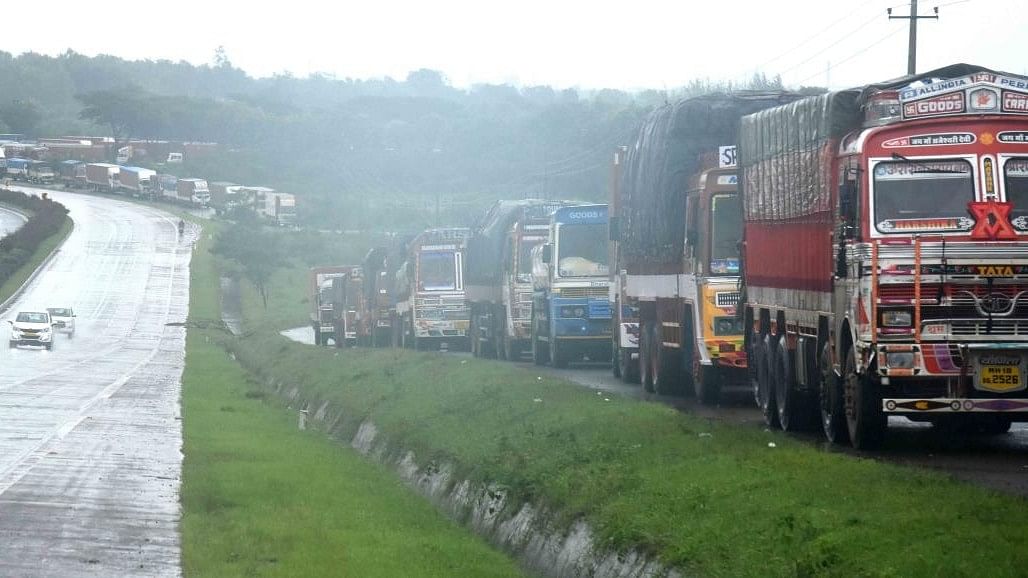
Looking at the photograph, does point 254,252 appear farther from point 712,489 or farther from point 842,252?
point 712,489

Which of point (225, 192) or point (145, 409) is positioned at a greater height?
point (225, 192)

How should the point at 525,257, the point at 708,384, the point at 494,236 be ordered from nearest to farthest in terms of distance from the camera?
the point at 708,384
the point at 525,257
the point at 494,236

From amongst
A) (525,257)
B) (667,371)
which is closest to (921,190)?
(667,371)

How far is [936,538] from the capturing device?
362 inches

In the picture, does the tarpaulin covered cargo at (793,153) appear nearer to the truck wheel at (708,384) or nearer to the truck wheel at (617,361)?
the truck wheel at (708,384)

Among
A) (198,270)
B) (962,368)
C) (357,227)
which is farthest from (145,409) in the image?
(357,227)

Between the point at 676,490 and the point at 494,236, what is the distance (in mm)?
27858

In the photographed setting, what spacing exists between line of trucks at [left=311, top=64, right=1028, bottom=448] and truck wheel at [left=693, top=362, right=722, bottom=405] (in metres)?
0.02

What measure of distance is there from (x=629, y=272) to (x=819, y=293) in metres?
11.7

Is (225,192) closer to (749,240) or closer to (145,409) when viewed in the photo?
(145,409)

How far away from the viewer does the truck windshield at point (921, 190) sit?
Result: 14352mm

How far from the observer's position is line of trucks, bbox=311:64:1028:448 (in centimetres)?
1412

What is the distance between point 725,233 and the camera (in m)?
22.0

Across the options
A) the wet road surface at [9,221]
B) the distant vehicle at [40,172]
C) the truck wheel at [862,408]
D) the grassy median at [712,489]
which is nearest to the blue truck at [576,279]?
the grassy median at [712,489]
